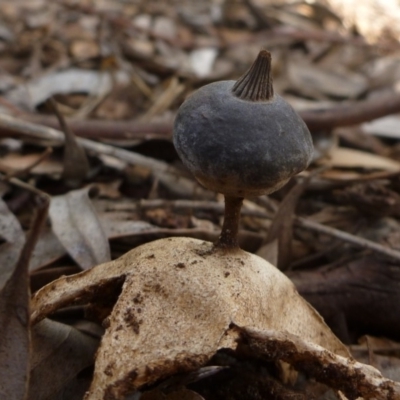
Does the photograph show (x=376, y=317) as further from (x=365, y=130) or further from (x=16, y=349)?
(x=365, y=130)

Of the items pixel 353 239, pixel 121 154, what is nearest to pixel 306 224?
pixel 353 239

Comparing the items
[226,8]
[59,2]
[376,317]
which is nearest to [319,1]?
[226,8]

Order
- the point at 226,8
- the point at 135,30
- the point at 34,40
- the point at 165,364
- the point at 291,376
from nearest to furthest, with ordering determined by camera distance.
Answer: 1. the point at 165,364
2. the point at 291,376
3. the point at 34,40
4. the point at 135,30
5. the point at 226,8

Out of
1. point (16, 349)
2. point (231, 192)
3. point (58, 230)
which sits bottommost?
point (58, 230)

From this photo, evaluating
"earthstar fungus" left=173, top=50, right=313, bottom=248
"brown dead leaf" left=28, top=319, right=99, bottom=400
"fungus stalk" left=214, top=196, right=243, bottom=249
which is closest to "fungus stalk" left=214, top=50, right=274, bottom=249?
"earthstar fungus" left=173, top=50, right=313, bottom=248

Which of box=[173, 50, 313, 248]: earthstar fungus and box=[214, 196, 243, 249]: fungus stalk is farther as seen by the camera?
box=[214, 196, 243, 249]: fungus stalk

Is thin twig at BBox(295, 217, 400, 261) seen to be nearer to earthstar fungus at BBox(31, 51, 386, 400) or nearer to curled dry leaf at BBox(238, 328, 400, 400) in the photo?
earthstar fungus at BBox(31, 51, 386, 400)
